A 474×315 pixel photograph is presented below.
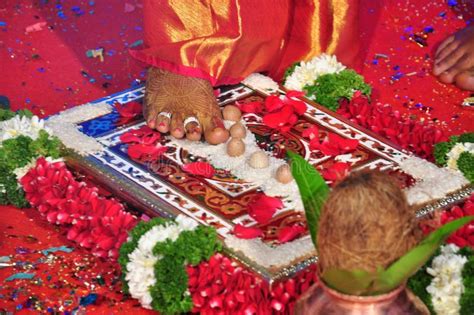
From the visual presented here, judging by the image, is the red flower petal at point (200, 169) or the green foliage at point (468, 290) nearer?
the green foliage at point (468, 290)

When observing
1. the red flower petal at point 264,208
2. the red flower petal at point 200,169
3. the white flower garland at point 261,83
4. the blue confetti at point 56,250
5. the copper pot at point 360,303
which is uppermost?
the copper pot at point 360,303

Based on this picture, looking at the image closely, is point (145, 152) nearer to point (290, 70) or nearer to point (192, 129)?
point (192, 129)

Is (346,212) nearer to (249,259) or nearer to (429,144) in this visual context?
(249,259)

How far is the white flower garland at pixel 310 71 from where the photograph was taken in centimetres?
344

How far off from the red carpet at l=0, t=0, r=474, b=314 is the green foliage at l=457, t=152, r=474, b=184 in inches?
18.1

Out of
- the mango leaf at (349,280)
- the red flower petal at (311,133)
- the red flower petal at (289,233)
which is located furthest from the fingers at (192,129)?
the mango leaf at (349,280)

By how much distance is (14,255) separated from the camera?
9.21 feet

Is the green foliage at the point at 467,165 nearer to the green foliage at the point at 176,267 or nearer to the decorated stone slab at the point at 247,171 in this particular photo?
the decorated stone slab at the point at 247,171

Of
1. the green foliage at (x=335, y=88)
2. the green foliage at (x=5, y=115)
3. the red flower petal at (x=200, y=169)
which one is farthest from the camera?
the green foliage at (x=335, y=88)

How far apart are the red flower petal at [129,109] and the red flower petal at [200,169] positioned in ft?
1.23

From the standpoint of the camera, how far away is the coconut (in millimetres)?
1947

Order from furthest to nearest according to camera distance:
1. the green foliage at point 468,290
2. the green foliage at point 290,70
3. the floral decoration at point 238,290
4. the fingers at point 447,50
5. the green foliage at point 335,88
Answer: the fingers at point 447,50 < the green foliage at point 290,70 < the green foliage at point 335,88 < the floral decoration at point 238,290 < the green foliage at point 468,290

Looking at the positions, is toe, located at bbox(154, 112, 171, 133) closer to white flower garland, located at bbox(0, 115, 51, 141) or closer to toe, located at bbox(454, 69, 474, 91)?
white flower garland, located at bbox(0, 115, 51, 141)

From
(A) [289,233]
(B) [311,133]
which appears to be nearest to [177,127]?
(B) [311,133]
